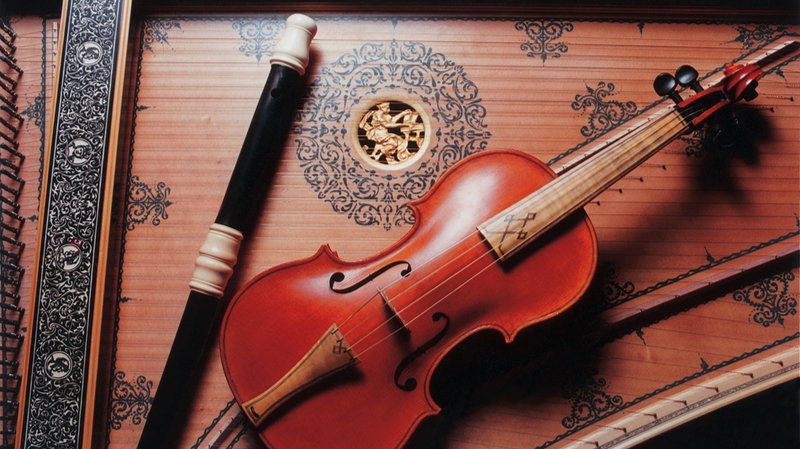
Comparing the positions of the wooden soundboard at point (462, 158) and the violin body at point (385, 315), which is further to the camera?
the wooden soundboard at point (462, 158)

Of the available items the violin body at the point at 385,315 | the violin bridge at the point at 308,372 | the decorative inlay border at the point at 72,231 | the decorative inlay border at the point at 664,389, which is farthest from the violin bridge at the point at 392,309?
the decorative inlay border at the point at 72,231

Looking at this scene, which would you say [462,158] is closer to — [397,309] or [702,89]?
[397,309]

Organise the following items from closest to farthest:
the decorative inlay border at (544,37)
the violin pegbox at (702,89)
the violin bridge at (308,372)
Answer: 1. the violin bridge at (308,372)
2. the violin pegbox at (702,89)
3. the decorative inlay border at (544,37)

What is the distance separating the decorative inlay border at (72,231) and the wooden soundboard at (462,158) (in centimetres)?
3

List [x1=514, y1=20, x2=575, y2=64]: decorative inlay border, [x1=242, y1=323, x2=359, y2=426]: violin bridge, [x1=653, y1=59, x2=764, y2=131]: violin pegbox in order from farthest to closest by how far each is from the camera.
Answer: [x1=514, y1=20, x2=575, y2=64]: decorative inlay border → [x1=653, y1=59, x2=764, y2=131]: violin pegbox → [x1=242, y1=323, x2=359, y2=426]: violin bridge

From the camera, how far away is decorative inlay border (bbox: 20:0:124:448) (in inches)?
73.9

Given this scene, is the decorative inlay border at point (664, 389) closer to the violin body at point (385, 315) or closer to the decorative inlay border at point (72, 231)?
the violin body at point (385, 315)

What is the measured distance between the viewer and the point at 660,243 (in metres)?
2.04

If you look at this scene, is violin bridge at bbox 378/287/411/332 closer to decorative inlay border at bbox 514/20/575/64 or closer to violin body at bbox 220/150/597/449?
violin body at bbox 220/150/597/449

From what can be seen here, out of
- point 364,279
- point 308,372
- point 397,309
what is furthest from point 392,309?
point 308,372

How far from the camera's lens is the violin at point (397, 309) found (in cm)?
169

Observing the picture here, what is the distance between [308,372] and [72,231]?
971 millimetres

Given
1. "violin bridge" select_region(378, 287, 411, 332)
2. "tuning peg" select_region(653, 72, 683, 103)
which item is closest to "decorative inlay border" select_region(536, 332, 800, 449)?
"violin bridge" select_region(378, 287, 411, 332)

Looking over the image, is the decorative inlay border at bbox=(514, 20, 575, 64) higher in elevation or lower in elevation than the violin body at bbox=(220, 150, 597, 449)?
higher
